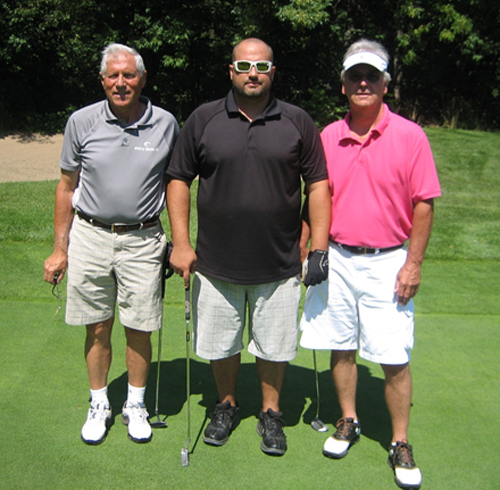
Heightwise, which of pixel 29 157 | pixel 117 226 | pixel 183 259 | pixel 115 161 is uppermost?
pixel 115 161

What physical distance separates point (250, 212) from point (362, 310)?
722 mm

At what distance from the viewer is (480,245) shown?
7410 mm

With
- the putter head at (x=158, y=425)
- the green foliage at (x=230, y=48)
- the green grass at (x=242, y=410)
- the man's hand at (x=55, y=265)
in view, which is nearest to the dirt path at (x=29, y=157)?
the green foliage at (x=230, y=48)

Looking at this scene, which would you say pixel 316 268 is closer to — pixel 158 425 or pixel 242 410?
pixel 242 410

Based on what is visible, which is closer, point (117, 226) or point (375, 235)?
point (375, 235)

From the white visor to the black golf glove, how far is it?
2.85 feet

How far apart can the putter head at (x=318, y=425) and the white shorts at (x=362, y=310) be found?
1.61 feet

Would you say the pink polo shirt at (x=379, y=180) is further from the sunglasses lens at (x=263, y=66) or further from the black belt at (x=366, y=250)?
Result: the sunglasses lens at (x=263, y=66)

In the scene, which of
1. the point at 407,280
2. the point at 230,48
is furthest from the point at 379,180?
the point at 230,48

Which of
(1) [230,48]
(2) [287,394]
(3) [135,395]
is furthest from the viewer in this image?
(1) [230,48]

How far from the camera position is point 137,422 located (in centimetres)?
327

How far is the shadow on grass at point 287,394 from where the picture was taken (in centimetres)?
354

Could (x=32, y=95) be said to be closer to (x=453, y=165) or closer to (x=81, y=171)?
(x=453, y=165)

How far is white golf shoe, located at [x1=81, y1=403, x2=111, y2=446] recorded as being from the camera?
3.16m
